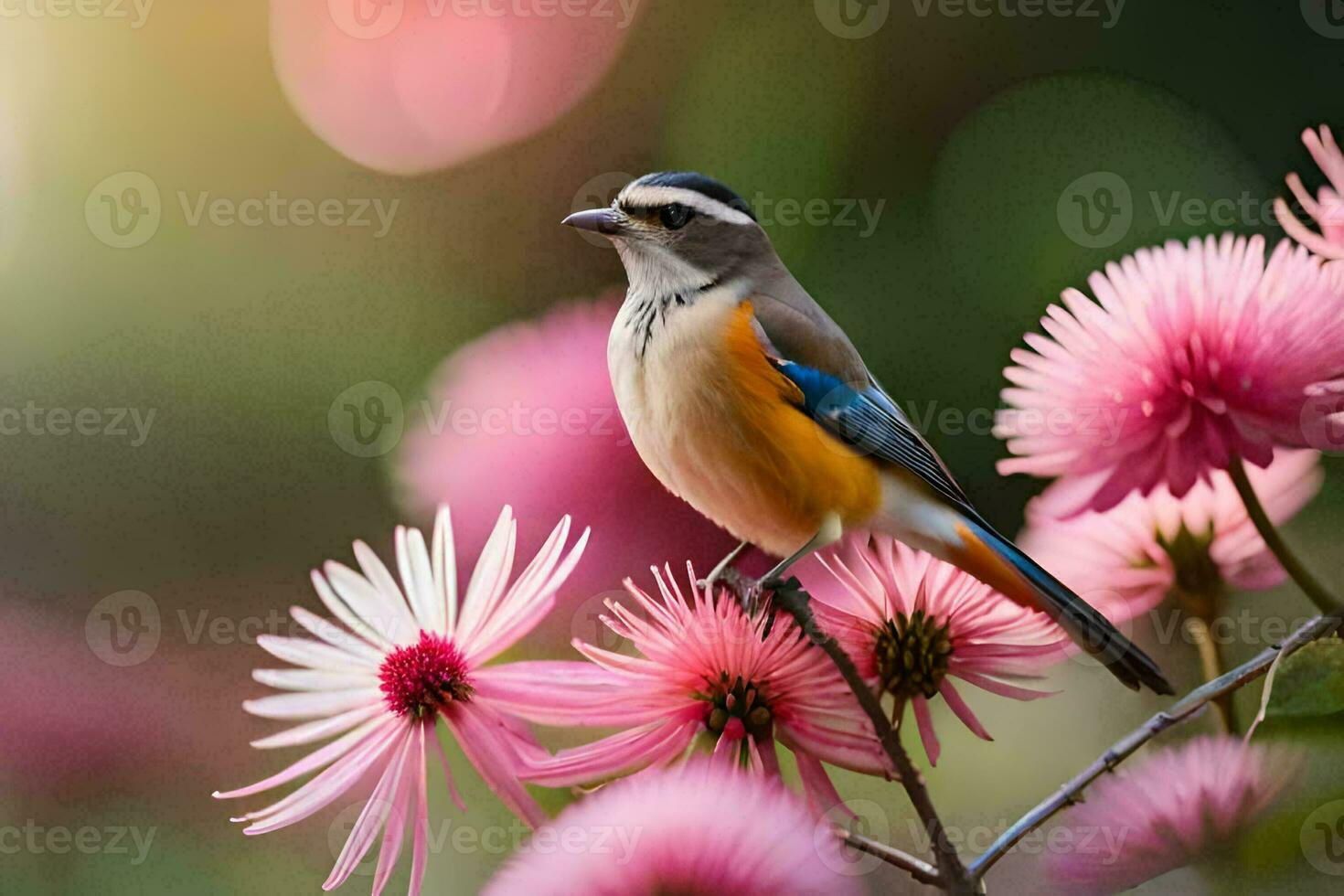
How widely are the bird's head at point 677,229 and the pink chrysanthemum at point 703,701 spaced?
24cm

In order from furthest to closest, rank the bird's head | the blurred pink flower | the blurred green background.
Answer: the blurred pink flower < the blurred green background < the bird's head

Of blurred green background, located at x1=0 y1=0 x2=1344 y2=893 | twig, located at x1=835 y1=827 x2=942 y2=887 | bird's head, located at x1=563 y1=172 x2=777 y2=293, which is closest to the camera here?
twig, located at x1=835 y1=827 x2=942 y2=887

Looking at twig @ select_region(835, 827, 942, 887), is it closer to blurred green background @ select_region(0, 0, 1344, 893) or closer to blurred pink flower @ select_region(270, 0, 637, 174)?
blurred green background @ select_region(0, 0, 1344, 893)

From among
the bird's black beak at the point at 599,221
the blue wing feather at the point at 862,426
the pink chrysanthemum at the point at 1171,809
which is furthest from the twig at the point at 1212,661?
the bird's black beak at the point at 599,221

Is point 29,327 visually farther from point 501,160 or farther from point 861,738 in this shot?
point 861,738

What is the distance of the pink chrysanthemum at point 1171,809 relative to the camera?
578 millimetres

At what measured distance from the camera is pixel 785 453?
655 millimetres

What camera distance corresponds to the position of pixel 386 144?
3.10 feet

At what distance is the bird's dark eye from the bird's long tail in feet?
0.75

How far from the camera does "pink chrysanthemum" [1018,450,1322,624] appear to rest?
0.61 metres

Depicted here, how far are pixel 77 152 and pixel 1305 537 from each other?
2.86 ft

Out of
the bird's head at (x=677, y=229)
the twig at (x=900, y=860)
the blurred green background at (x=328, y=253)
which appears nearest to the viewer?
the twig at (x=900, y=860)

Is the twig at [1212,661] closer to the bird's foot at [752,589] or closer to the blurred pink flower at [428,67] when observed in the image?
the bird's foot at [752,589]

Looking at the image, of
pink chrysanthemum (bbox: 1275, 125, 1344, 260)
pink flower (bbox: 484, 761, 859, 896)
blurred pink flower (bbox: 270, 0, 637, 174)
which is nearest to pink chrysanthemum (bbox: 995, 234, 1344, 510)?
pink chrysanthemum (bbox: 1275, 125, 1344, 260)
